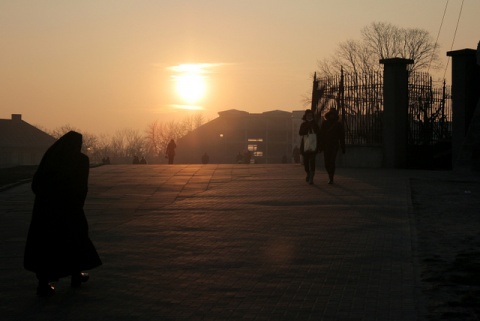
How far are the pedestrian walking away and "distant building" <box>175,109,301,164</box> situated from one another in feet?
397

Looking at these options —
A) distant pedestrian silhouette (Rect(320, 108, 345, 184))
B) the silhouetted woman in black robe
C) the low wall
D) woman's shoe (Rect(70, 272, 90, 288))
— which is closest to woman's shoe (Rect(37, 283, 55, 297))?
the silhouetted woman in black robe

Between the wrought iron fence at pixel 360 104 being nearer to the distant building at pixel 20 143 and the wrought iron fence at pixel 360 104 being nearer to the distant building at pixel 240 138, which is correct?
the distant building at pixel 20 143

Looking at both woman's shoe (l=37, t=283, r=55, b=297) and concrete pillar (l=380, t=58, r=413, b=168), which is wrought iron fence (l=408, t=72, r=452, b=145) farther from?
woman's shoe (l=37, t=283, r=55, b=297)

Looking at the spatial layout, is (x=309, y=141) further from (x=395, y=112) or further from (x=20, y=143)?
(x=20, y=143)

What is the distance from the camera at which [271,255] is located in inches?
433

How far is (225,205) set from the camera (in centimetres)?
1714

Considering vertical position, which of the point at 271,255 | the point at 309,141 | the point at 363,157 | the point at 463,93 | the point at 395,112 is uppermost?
the point at 463,93

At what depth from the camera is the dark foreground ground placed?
8.06 metres

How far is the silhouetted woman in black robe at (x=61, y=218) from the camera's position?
9.00m

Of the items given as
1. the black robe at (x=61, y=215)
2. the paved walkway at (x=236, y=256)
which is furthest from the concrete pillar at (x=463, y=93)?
the black robe at (x=61, y=215)

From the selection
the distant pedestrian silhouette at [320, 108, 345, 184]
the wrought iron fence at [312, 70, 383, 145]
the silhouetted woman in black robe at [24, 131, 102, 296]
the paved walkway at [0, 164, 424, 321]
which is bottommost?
the paved walkway at [0, 164, 424, 321]

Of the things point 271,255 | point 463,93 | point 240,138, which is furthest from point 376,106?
point 240,138

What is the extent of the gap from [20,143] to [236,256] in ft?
348

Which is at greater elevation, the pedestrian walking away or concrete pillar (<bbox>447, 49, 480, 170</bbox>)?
concrete pillar (<bbox>447, 49, 480, 170</bbox>)
